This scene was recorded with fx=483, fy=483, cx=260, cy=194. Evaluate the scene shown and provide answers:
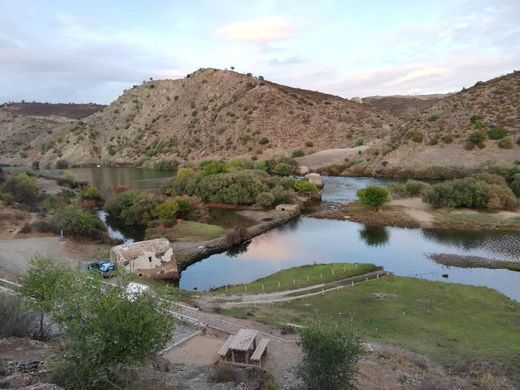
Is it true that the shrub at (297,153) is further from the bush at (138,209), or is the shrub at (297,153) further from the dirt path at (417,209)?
the bush at (138,209)

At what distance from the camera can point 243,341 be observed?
22969 millimetres

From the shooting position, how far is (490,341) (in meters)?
26.0

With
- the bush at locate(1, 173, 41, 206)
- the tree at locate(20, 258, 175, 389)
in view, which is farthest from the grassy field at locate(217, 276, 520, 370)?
the bush at locate(1, 173, 41, 206)

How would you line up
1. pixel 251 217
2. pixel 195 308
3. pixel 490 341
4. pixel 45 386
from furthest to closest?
pixel 251 217
pixel 195 308
pixel 490 341
pixel 45 386

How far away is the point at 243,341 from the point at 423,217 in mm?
44497

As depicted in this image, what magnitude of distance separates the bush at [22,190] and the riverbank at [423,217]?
42.2 m

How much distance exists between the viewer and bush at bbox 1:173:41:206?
71312 mm

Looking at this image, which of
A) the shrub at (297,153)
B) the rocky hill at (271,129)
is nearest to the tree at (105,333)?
the rocky hill at (271,129)

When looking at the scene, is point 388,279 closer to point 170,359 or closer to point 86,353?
point 170,359

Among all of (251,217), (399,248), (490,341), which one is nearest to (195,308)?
(490,341)

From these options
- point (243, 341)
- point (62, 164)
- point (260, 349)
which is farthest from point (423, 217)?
point (62, 164)

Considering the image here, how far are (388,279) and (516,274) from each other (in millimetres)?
11816

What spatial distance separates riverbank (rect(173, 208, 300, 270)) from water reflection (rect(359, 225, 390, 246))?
11.2 metres

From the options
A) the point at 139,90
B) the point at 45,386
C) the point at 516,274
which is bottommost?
the point at 516,274
